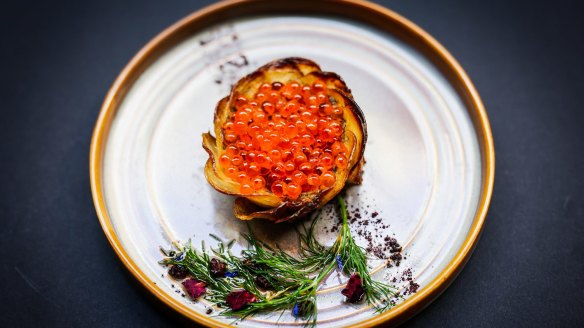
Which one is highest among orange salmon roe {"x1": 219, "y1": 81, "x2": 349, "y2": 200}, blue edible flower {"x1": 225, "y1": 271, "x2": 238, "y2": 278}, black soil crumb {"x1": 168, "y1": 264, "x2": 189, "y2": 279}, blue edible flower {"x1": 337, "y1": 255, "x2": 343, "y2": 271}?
orange salmon roe {"x1": 219, "y1": 81, "x2": 349, "y2": 200}

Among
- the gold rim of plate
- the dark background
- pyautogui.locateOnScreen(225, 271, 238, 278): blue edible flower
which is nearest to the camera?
the gold rim of plate

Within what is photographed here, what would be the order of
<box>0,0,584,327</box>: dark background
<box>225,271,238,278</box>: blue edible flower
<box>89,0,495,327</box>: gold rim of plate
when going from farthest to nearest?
1. <box>0,0,584,327</box>: dark background
2. <box>225,271,238,278</box>: blue edible flower
3. <box>89,0,495,327</box>: gold rim of plate

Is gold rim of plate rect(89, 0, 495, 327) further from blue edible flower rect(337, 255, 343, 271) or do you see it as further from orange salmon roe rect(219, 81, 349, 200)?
orange salmon roe rect(219, 81, 349, 200)

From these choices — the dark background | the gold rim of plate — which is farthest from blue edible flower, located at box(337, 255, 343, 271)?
the dark background

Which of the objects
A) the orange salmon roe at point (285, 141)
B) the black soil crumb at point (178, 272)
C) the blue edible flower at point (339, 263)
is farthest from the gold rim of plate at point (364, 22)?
the orange salmon roe at point (285, 141)

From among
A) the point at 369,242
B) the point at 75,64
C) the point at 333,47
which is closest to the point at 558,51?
the point at 333,47

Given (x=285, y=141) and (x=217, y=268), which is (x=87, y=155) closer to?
(x=217, y=268)
